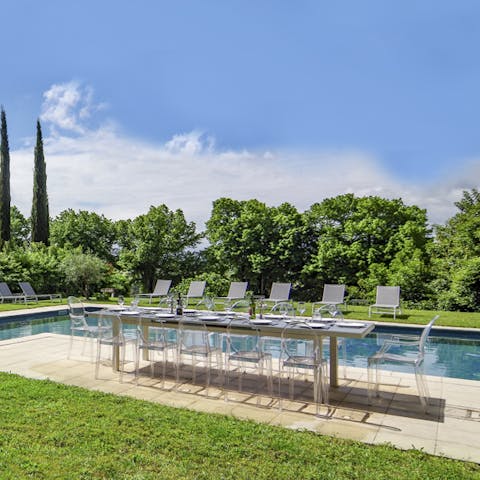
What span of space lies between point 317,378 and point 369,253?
Result: 12.0m

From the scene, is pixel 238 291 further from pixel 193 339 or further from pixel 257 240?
pixel 193 339

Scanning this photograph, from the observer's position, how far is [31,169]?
21484 millimetres

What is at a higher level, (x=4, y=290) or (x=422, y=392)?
(x=4, y=290)

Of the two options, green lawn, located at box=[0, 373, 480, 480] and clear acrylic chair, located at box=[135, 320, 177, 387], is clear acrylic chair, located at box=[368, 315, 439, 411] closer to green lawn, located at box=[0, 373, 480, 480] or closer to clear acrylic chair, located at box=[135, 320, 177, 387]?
green lawn, located at box=[0, 373, 480, 480]

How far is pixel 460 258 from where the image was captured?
13133mm

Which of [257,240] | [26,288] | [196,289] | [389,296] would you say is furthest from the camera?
[257,240]

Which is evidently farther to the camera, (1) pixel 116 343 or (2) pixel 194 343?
(1) pixel 116 343

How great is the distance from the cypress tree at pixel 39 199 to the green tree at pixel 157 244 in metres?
4.08

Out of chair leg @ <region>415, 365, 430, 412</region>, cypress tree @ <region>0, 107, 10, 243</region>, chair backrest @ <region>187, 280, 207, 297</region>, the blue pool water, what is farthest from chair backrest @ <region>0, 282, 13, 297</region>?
chair leg @ <region>415, 365, 430, 412</region>

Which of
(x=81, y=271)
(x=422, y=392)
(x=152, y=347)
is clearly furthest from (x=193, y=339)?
(x=81, y=271)

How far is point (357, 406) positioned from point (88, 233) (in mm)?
18828

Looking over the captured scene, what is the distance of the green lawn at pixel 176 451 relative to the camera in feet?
8.48

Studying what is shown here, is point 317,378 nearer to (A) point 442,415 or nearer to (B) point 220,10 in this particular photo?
(A) point 442,415

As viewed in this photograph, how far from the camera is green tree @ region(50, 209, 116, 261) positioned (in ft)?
67.9
